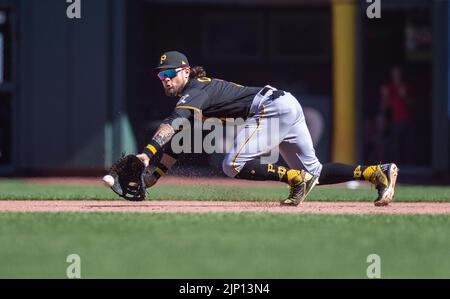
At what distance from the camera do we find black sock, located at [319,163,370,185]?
31.2ft

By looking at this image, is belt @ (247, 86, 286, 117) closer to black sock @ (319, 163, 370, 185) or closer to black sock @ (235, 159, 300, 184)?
black sock @ (235, 159, 300, 184)

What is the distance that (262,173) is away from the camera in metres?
9.19

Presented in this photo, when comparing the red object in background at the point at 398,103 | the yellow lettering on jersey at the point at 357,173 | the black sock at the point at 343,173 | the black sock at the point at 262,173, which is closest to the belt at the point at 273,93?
the black sock at the point at 262,173

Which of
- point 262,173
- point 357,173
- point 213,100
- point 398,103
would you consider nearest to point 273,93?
point 213,100

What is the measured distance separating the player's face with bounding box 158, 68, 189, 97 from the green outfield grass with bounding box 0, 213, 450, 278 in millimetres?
1268

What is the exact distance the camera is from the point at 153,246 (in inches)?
266

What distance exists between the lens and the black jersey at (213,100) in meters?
8.91

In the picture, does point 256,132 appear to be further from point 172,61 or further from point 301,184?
point 172,61

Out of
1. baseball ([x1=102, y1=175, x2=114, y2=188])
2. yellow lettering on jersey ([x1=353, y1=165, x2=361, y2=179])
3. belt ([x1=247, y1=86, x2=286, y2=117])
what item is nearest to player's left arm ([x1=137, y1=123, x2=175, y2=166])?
baseball ([x1=102, y1=175, x2=114, y2=188])

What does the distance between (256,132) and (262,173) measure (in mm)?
407

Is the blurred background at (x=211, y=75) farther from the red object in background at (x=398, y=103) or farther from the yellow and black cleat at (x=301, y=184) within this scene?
the yellow and black cleat at (x=301, y=184)

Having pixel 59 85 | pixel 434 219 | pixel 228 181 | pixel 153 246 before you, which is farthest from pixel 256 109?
pixel 59 85

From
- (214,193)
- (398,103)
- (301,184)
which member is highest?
(398,103)
